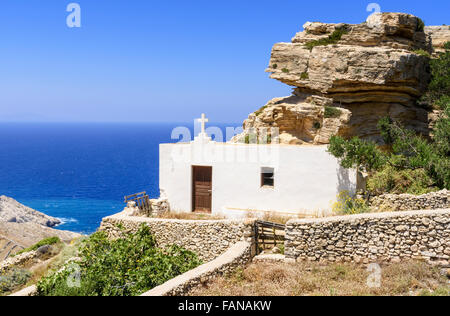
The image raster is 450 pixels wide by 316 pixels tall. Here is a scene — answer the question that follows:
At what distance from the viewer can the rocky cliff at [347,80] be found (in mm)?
20094

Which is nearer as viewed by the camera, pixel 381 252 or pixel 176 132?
pixel 381 252

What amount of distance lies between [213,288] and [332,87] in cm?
1444

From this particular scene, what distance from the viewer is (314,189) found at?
1622 cm

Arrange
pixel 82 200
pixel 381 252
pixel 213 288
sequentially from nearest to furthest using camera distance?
pixel 213 288
pixel 381 252
pixel 82 200

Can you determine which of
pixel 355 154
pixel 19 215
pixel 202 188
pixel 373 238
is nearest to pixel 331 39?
pixel 355 154

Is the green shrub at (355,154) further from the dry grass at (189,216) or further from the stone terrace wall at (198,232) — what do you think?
the dry grass at (189,216)

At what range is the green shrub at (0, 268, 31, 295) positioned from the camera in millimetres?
14164

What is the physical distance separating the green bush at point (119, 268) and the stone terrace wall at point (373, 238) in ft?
11.6

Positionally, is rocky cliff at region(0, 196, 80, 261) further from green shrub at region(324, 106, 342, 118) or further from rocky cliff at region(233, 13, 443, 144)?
green shrub at region(324, 106, 342, 118)

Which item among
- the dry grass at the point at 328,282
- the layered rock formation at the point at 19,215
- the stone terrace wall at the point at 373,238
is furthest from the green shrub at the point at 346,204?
the layered rock formation at the point at 19,215

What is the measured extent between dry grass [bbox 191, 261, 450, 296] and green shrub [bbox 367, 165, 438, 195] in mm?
6341

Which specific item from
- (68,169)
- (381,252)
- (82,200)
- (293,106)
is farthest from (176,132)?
(68,169)

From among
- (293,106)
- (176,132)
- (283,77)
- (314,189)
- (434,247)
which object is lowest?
(434,247)

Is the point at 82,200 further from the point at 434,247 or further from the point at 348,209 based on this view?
the point at 434,247
